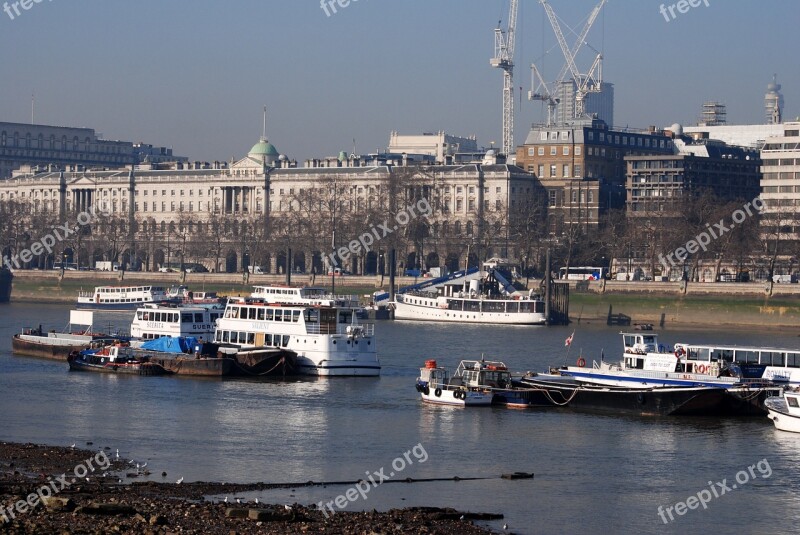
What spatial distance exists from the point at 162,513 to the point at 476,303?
303ft

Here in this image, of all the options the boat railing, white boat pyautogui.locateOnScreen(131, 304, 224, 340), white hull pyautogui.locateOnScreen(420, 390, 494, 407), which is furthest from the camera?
white boat pyautogui.locateOnScreen(131, 304, 224, 340)

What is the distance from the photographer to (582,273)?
157 meters

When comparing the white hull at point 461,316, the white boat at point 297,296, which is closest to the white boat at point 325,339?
the white boat at point 297,296

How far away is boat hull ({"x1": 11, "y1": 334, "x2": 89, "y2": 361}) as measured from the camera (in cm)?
8397

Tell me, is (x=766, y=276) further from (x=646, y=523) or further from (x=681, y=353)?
(x=646, y=523)

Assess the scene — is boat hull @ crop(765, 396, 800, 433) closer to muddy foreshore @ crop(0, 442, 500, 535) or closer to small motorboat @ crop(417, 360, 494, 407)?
small motorboat @ crop(417, 360, 494, 407)

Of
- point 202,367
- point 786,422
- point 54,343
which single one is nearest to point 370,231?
point 54,343

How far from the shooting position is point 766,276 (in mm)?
142000

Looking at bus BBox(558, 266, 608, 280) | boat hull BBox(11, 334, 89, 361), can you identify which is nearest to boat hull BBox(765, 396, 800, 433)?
boat hull BBox(11, 334, 89, 361)

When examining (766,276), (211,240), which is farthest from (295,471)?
(211,240)

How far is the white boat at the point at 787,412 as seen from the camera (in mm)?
57938

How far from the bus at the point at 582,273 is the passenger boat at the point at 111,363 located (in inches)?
2878

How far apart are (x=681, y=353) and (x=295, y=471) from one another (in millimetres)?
24254

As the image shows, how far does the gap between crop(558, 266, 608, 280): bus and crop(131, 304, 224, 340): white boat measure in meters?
65.5
